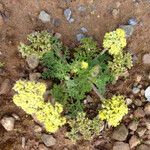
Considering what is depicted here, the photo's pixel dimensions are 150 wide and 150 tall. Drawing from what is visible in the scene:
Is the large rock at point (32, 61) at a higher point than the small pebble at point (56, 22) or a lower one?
lower

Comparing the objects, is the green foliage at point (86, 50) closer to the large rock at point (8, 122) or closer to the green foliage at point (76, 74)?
the green foliage at point (76, 74)

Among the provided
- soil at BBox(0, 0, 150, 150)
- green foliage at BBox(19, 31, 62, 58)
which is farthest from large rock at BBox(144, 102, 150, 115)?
green foliage at BBox(19, 31, 62, 58)

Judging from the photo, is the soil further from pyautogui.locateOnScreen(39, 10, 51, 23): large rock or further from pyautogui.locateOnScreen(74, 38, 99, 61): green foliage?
pyautogui.locateOnScreen(74, 38, 99, 61): green foliage

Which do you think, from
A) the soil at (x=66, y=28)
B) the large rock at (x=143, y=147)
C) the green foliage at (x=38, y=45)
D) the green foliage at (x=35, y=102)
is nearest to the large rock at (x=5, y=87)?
the soil at (x=66, y=28)

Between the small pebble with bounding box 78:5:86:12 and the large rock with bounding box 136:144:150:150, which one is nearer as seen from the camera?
the large rock with bounding box 136:144:150:150

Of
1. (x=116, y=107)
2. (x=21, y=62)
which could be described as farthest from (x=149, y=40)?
(x=21, y=62)

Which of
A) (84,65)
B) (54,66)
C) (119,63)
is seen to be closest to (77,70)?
(84,65)
